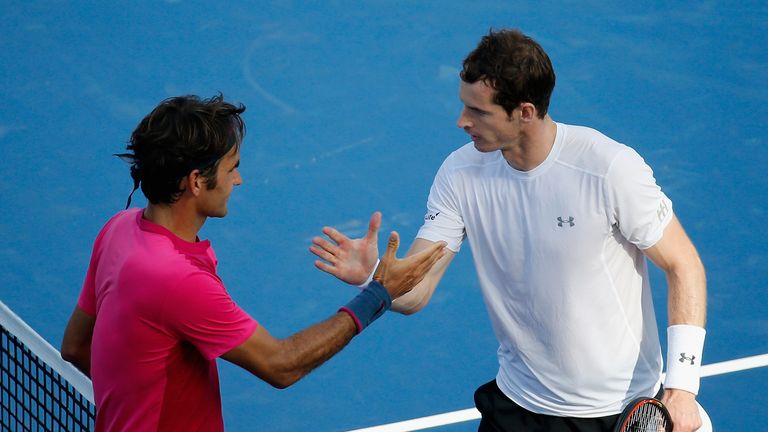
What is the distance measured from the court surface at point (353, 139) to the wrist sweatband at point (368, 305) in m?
2.58

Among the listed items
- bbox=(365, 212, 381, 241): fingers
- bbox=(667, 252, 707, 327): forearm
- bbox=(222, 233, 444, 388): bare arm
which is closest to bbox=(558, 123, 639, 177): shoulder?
bbox=(667, 252, 707, 327): forearm

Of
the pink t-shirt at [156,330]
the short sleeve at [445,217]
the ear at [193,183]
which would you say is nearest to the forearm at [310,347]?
the pink t-shirt at [156,330]

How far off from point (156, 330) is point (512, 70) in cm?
157

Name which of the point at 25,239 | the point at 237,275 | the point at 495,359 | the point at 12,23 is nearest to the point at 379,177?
the point at 237,275

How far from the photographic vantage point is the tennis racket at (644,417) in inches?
151

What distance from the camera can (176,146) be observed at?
11.0 feet

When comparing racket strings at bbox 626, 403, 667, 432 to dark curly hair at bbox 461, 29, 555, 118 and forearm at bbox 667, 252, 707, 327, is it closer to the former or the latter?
forearm at bbox 667, 252, 707, 327

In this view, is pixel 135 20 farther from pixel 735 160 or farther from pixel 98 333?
pixel 98 333

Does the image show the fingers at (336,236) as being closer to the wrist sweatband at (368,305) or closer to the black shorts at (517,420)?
the wrist sweatband at (368,305)

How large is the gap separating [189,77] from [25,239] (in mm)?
2014

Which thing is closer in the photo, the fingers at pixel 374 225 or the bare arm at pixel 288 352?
the bare arm at pixel 288 352

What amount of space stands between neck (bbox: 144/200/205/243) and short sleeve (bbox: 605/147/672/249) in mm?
1446

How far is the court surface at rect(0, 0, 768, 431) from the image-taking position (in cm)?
659

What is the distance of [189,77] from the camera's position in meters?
8.95
